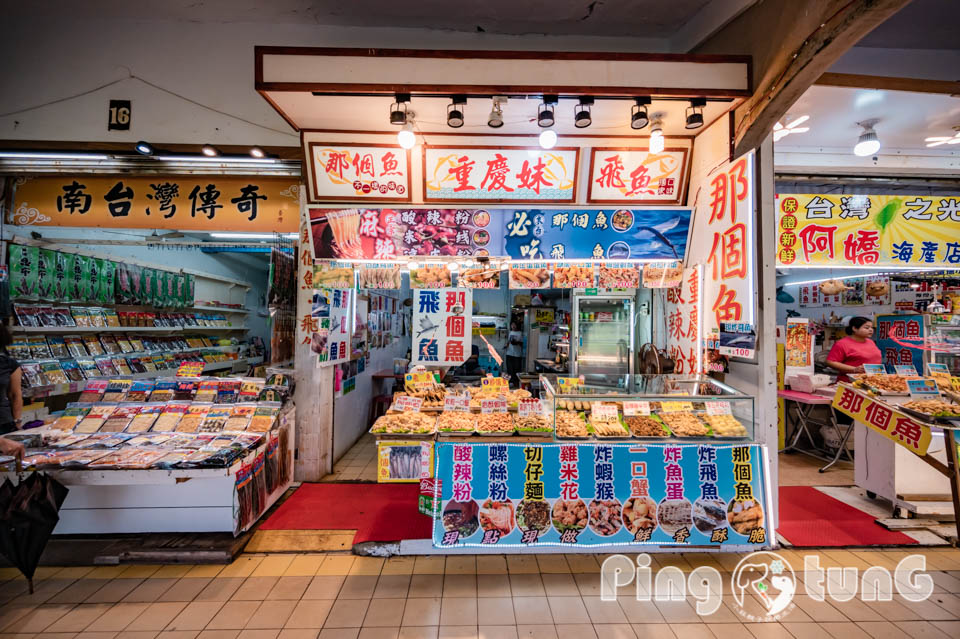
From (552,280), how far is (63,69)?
687cm

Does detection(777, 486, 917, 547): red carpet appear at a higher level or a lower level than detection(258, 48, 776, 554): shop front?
lower

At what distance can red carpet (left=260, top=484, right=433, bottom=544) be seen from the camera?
3838mm

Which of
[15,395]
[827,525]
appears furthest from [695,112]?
[15,395]

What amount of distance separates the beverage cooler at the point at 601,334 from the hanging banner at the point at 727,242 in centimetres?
225

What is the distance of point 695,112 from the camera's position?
3830mm

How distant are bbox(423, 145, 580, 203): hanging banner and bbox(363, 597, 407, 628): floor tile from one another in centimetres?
422

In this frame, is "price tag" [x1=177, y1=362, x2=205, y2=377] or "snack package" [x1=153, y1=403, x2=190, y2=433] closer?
"snack package" [x1=153, y1=403, x2=190, y2=433]

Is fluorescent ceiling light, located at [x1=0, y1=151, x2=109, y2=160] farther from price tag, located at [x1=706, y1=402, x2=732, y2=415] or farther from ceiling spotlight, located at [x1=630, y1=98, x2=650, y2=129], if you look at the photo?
price tag, located at [x1=706, y1=402, x2=732, y2=415]

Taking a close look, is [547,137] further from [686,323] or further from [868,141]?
[868,141]

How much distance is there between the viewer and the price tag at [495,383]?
180 inches

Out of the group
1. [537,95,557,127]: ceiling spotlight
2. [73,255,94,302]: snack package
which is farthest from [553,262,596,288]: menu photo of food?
[73,255,94,302]: snack package

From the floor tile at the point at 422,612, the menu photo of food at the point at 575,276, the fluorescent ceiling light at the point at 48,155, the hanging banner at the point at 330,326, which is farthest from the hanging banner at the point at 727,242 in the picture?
the fluorescent ceiling light at the point at 48,155

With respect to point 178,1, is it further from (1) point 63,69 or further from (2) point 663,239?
(2) point 663,239

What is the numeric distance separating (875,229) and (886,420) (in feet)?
11.1
